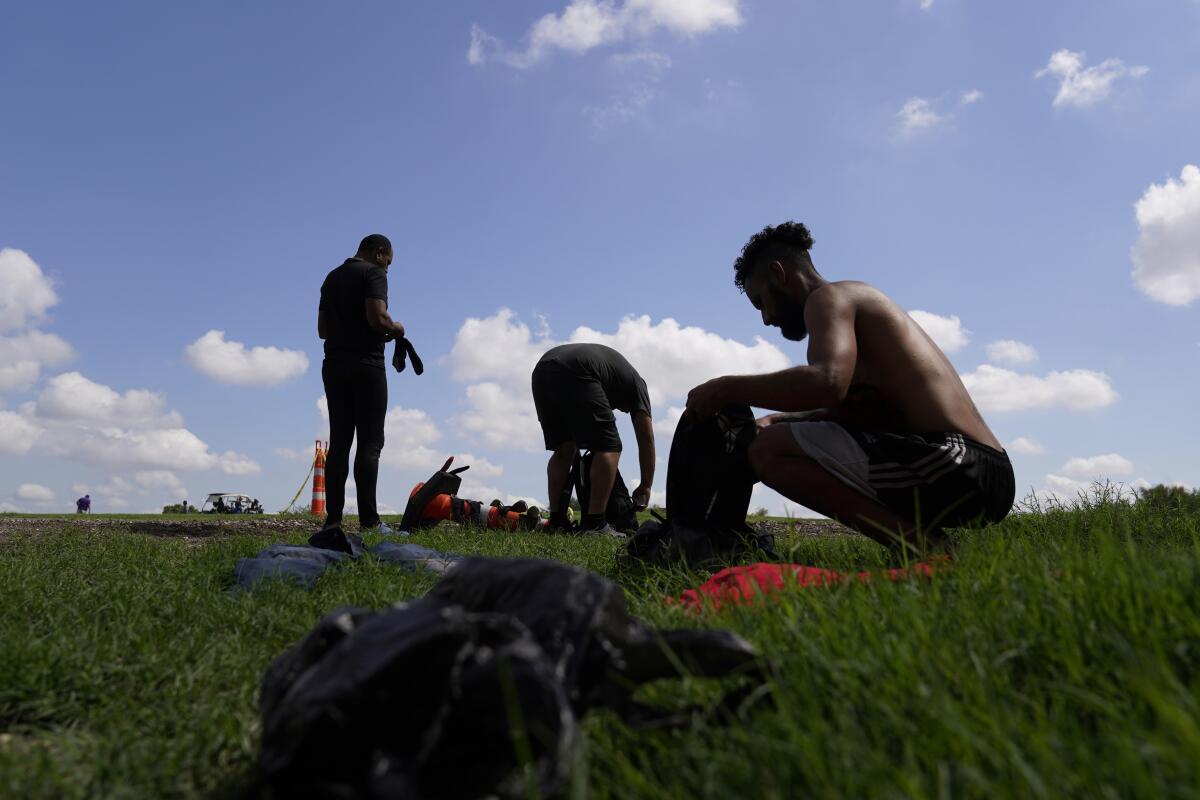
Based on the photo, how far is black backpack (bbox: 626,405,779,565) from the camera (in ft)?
12.7

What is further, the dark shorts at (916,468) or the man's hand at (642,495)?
the man's hand at (642,495)

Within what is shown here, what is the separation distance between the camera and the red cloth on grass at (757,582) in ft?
7.53

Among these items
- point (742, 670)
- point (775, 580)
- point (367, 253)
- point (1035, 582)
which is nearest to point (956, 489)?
point (775, 580)

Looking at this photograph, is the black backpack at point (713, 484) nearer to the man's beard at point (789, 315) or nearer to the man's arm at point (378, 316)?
the man's beard at point (789, 315)

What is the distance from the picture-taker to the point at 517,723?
1.16m

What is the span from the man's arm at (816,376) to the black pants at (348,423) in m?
3.74

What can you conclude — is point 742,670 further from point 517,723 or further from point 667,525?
point 667,525


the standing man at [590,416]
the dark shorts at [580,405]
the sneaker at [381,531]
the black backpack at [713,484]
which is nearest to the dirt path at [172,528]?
the sneaker at [381,531]

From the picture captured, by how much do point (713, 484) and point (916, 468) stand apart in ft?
3.09

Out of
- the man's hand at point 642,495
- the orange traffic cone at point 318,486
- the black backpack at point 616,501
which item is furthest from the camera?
the orange traffic cone at point 318,486

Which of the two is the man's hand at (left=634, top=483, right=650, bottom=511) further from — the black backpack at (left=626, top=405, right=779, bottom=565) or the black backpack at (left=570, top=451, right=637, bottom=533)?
the black backpack at (left=626, top=405, right=779, bottom=565)

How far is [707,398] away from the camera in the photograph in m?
3.72

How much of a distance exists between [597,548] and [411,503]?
283cm

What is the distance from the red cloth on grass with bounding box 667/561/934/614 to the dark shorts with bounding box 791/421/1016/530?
0.83 m
